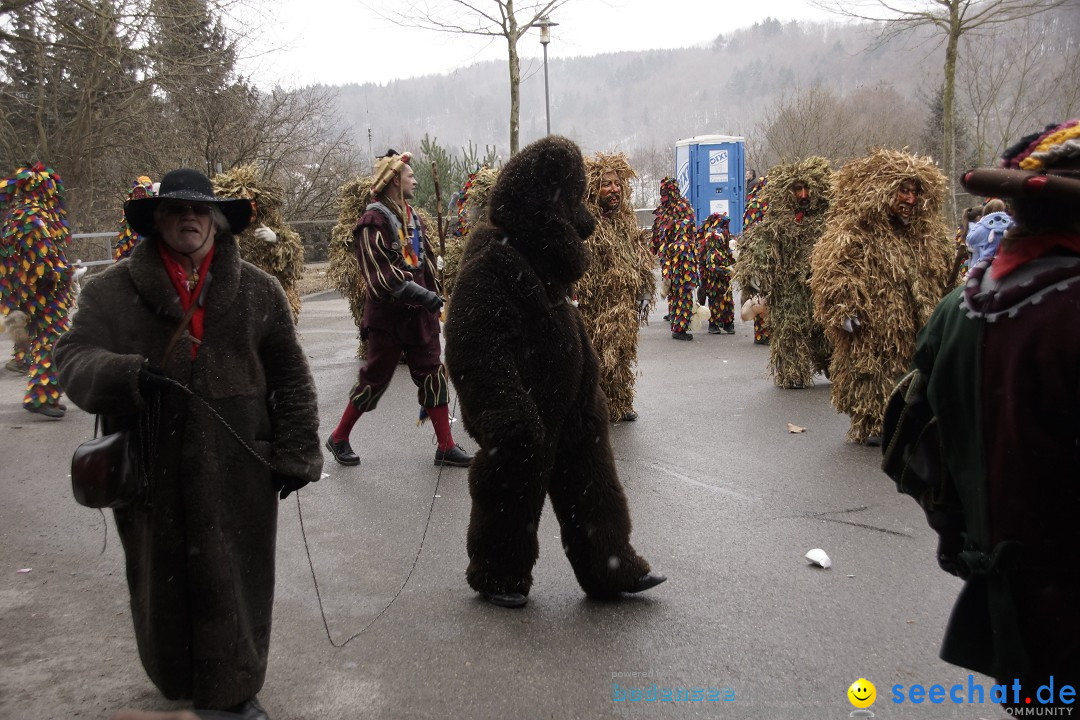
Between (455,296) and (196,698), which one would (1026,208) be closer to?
(455,296)

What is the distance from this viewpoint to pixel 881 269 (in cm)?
716

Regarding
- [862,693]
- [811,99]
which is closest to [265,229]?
[862,693]

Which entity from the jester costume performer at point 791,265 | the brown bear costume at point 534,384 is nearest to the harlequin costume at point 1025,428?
the brown bear costume at point 534,384

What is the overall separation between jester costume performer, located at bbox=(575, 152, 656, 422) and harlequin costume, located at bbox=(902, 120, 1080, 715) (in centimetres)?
532

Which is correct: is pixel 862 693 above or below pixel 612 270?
below

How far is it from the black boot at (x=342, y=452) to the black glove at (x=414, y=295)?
1380 millimetres

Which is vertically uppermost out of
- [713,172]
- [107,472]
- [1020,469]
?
[713,172]

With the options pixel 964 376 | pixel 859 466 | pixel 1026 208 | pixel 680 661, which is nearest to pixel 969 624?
pixel 964 376

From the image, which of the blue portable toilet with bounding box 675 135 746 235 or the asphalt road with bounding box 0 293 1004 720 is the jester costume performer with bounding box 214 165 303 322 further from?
the blue portable toilet with bounding box 675 135 746 235

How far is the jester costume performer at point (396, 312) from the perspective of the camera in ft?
21.6

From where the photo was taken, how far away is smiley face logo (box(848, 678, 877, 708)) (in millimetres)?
3533

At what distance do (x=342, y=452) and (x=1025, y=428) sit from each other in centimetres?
563

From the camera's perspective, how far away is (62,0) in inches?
533

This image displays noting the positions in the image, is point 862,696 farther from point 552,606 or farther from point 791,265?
point 791,265
